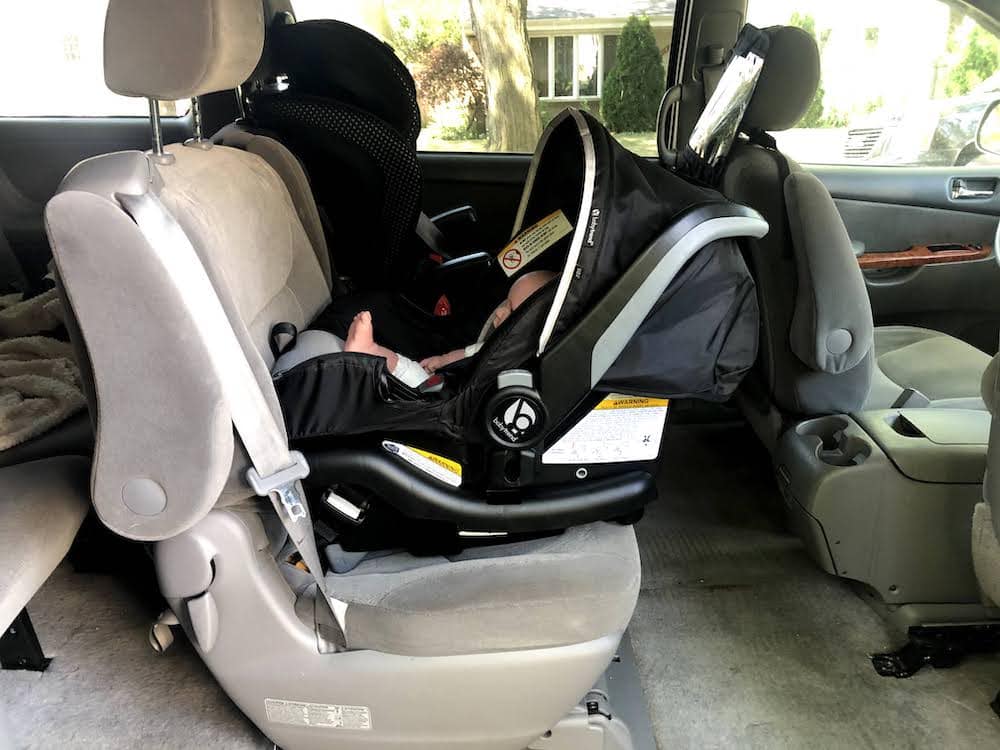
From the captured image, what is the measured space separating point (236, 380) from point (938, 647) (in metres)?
1.48

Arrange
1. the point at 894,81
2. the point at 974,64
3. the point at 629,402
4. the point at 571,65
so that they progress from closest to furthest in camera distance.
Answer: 1. the point at 629,402
2. the point at 974,64
3. the point at 894,81
4. the point at 571,65

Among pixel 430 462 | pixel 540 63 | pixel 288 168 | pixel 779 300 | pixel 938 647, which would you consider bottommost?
pixel 938 647

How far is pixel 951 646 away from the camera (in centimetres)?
161

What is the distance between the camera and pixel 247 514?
4.03ft

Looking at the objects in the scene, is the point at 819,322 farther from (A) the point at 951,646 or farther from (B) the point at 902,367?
(A) the point at 951,646

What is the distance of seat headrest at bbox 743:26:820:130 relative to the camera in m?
1.63

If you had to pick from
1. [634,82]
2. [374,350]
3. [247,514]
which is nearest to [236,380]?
[247,514]

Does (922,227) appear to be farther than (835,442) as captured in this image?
Yes

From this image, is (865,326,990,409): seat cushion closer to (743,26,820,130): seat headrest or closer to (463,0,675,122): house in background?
(743,26,820,130): seat headrest

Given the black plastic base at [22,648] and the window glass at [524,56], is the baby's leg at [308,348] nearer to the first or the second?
the black plastic base at [22,648]

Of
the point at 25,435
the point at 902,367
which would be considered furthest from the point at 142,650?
the point at 902,367

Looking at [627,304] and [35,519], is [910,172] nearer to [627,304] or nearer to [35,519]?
[627,304]

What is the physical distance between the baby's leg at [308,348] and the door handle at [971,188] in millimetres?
1952

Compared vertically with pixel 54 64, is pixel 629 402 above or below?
below
